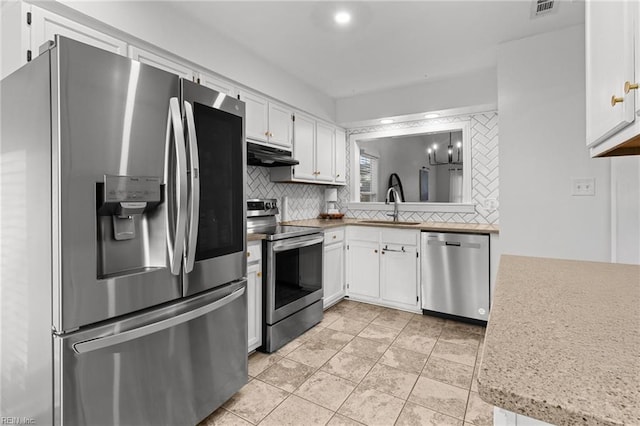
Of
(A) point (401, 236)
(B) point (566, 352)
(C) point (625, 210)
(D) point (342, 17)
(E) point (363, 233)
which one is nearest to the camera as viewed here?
(B) point (566, 352)

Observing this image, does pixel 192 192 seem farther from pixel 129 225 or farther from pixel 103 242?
pixel 103 242

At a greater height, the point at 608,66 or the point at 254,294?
the point at 608,66

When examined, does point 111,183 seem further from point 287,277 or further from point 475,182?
point 475,182

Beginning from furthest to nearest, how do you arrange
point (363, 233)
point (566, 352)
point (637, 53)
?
1. point (363, 233)
2. point (637, 53)
3. point (566, 352)

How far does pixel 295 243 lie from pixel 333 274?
0.97m

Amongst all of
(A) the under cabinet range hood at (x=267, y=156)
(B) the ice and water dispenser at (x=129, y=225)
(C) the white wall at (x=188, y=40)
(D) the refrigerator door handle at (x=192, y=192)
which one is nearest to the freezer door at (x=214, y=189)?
(D) the refrigerator door handle at (x=192, y=192)

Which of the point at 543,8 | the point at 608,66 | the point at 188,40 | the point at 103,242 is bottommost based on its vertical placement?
the point at 103,242

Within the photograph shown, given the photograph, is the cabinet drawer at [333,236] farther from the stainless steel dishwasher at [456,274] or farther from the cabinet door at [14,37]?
the cabinet door at [14,37]

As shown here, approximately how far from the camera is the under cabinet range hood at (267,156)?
9.06 feet

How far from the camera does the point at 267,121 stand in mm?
3002

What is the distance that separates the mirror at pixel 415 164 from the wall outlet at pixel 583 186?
124cm

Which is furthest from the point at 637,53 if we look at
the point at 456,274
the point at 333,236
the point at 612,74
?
the point at 333,236

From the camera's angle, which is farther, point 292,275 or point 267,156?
point 267,156

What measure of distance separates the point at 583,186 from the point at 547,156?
1.08 ft
